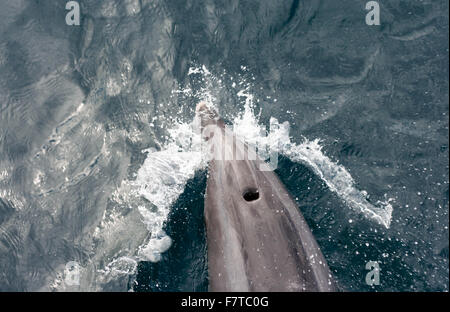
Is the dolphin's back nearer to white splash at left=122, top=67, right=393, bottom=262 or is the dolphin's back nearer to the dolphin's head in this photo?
white splash at left=122, top=67, right=393, bottom=262

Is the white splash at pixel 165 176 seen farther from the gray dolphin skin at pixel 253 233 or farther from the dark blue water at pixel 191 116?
the gray dolphin skin at pixel 253 233

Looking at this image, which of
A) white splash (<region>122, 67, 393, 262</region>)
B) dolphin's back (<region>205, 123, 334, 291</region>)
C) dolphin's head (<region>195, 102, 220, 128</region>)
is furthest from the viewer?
dolphin's head (<region>195, 102, 220, 128</region>)

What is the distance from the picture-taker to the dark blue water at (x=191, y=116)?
8344 mm

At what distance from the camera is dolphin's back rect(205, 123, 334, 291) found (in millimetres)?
6855

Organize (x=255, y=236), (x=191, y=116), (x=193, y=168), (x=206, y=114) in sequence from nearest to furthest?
(x=255, y=236), (x=193, y=168), (x=206, y=114), (x=191, y=116)

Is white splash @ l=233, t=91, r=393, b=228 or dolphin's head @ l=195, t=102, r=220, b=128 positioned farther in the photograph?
dolphin's head @ l=195, t=102, r=220, b=128

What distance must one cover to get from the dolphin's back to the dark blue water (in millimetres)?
681

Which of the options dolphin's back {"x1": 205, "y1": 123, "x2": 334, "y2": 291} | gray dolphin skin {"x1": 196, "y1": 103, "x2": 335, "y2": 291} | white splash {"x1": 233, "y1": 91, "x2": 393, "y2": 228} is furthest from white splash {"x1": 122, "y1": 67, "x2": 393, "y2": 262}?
dolphin's back {"x1": 205, "y1": 123, "x2": 334, "y2": 291}

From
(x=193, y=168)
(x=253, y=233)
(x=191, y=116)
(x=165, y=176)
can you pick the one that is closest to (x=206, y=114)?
(x=191, y=116)

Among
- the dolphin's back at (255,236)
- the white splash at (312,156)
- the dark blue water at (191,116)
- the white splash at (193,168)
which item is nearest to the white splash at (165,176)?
the white splash at (193,168)

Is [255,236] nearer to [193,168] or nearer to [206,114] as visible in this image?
[193,168]

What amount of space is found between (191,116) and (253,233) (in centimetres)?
360

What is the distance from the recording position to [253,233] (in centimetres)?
725

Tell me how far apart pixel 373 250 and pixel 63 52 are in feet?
28.2
